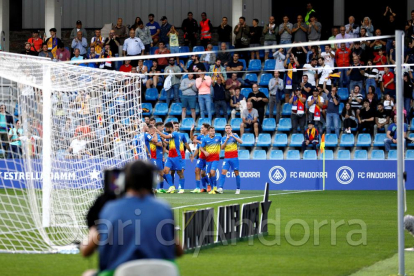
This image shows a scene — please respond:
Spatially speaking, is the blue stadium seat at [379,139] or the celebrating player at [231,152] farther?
the blue stadium seat at [379,139]

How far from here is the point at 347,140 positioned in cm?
2714

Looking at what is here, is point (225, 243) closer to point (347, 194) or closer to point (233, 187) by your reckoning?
point (347, 194)

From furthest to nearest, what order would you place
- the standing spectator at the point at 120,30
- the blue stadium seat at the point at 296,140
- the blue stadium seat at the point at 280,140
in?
the standing spectator at the point at 120,30, the blue stadium seat at the point at 280,140, the blue stadium seat at the point at 296,140

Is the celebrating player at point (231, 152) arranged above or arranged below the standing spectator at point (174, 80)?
below

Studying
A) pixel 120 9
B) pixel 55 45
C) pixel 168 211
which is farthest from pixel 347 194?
pixel 168 211

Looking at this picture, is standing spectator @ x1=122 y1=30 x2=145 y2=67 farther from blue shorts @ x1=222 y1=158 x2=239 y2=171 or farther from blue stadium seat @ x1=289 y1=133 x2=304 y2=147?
blue shorts @ x1=222 y1=158 x2=239 y2=171

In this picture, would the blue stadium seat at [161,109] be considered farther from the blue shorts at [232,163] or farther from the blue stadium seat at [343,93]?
the blue stadium seat at [343,93]

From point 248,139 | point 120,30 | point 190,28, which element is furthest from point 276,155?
point 120,30

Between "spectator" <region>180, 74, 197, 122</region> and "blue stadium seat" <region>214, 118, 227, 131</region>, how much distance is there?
876 millimetres

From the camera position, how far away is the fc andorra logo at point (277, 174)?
25.9 m

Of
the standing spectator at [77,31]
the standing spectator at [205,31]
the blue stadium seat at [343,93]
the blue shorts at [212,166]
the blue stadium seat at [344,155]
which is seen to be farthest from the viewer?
the standing spectator at [77,31]

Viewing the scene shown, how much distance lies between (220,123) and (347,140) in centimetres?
481

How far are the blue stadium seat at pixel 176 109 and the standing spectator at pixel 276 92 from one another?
359 centimetres

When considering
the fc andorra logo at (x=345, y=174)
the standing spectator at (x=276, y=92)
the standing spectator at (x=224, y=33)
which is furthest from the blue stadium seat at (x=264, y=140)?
the standing spectator at (x=224, y=33)
